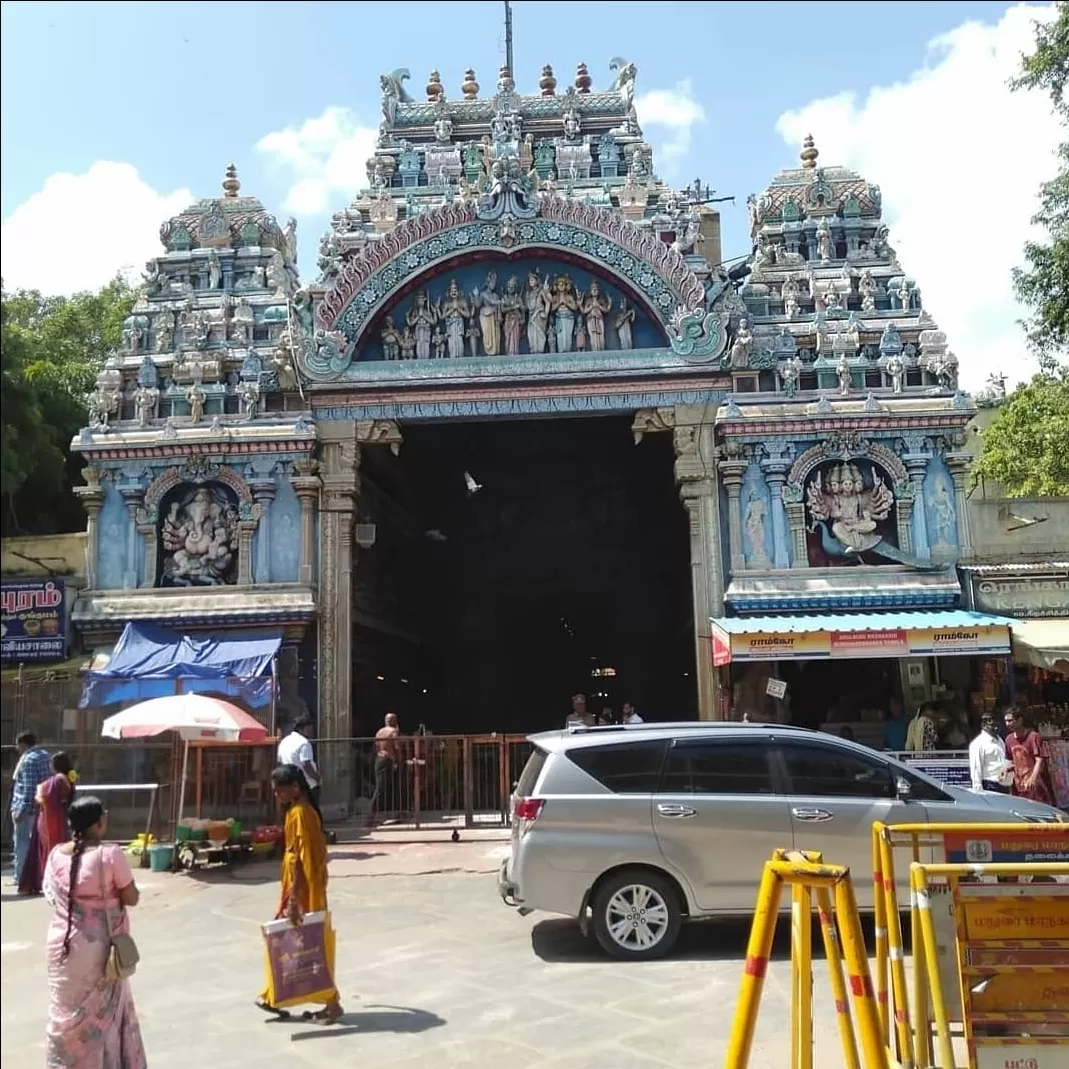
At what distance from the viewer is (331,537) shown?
18.2 meters

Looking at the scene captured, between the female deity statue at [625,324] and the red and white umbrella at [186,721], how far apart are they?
9139 mm

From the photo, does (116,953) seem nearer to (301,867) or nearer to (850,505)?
(301,867)

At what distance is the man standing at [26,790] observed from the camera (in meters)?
12.2

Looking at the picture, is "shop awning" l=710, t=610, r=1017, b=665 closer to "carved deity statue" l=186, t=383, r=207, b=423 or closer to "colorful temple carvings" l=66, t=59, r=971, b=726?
"colorful temple carvings" l=66, t=59, r=971, b=726

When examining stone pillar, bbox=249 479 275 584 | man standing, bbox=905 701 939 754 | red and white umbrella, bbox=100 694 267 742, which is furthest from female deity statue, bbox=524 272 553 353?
man standing, bbox=905 701 939 754

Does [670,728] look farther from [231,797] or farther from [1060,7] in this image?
[1060,7]

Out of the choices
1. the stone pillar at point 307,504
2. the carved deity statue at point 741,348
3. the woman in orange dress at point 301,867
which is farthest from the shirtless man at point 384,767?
the carved deity statue at point 741,348

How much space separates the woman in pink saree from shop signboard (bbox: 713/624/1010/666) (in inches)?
442

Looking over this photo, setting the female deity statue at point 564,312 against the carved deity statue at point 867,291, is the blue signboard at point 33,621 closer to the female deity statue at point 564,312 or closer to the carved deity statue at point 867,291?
the female deity statue at point 564,312

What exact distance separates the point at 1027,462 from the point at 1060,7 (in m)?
6.41

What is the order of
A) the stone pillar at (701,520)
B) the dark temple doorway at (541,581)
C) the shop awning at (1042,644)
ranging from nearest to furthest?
1. the shop awning at (1042,644)
2. the stone pillar at (701,520)
3. the dark temple doorway at (541,581)

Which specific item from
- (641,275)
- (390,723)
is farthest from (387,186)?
(390,723)

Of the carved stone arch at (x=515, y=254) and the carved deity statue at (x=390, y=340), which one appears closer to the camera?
the carved stone arch at (x=515, y=254)

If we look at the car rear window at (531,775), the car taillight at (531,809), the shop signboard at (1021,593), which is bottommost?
the car taillight at (531,809)
